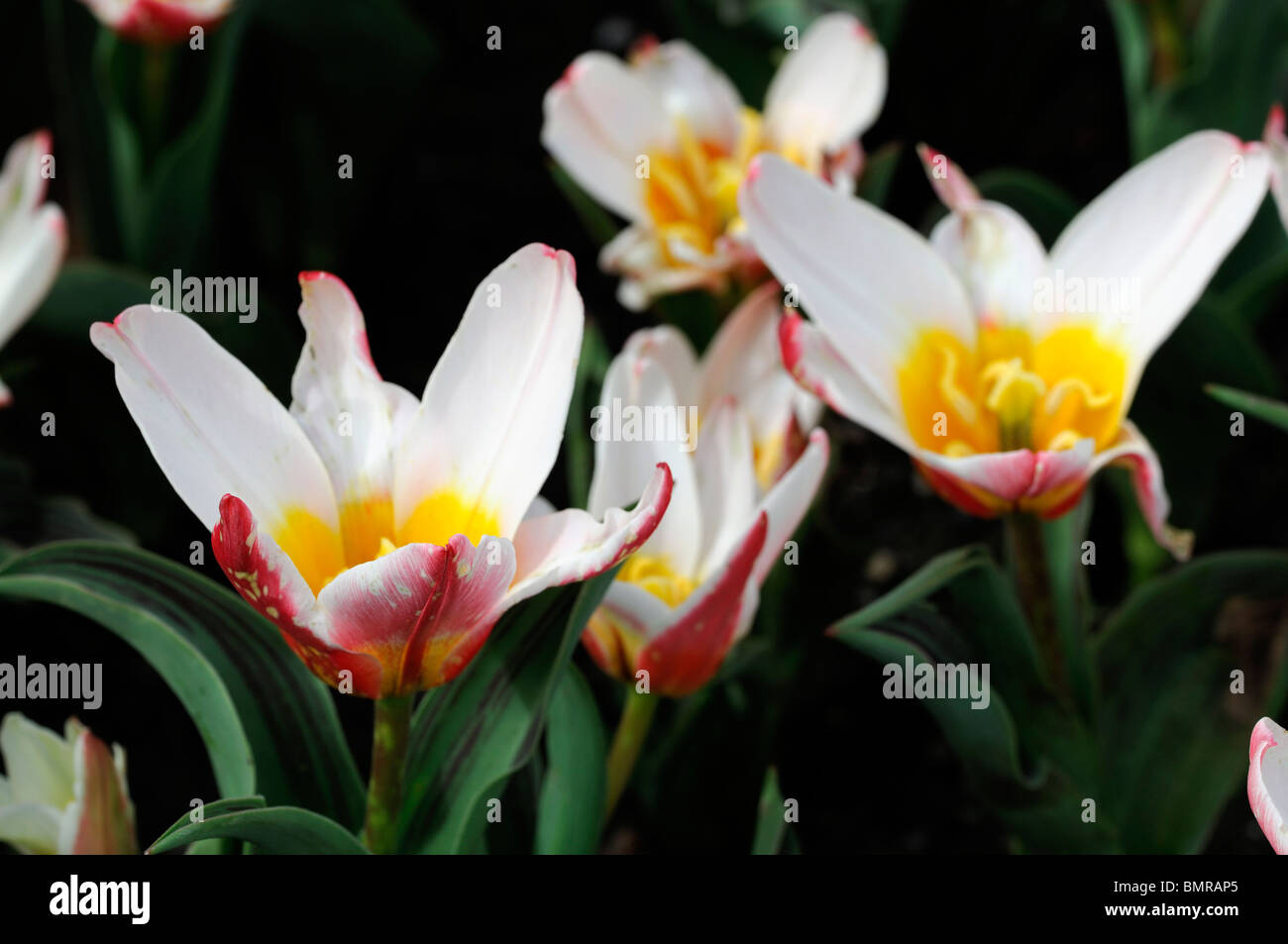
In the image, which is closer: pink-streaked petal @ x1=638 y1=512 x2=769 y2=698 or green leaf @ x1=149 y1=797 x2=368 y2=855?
green leaf @ x1=149 y1=797 x2=368 y2=855

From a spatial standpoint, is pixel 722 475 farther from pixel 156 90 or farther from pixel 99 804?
pixel 156 90

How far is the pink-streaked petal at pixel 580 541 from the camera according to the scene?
0.62m

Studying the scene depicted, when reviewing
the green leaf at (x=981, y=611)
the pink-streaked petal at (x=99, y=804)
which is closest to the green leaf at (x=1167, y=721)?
the green leaf at (x=981, y=611)

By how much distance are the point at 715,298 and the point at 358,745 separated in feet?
1.52

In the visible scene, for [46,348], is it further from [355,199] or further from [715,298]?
[715,298]

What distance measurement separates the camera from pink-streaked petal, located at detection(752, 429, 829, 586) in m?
0.78

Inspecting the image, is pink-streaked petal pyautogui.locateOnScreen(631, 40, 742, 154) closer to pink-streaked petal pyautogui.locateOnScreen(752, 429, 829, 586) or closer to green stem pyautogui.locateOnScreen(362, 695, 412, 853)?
pink-streaked petal pyautogui.locateOnScreen(752, 429, 829, 586)

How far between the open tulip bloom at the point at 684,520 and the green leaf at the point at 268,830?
188mm

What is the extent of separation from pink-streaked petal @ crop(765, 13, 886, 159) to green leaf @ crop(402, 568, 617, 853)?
58 cm

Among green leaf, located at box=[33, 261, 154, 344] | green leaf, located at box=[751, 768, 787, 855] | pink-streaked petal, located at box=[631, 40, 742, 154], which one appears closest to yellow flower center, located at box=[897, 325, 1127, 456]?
green leaf, located at box=[751, 768, 787, 855]

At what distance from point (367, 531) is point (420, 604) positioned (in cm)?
10

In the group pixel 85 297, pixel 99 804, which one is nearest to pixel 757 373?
pixel 99 804

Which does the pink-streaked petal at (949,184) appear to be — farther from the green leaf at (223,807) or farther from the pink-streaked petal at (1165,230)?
the green leaf at (223,807)

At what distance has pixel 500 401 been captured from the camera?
70 cm
